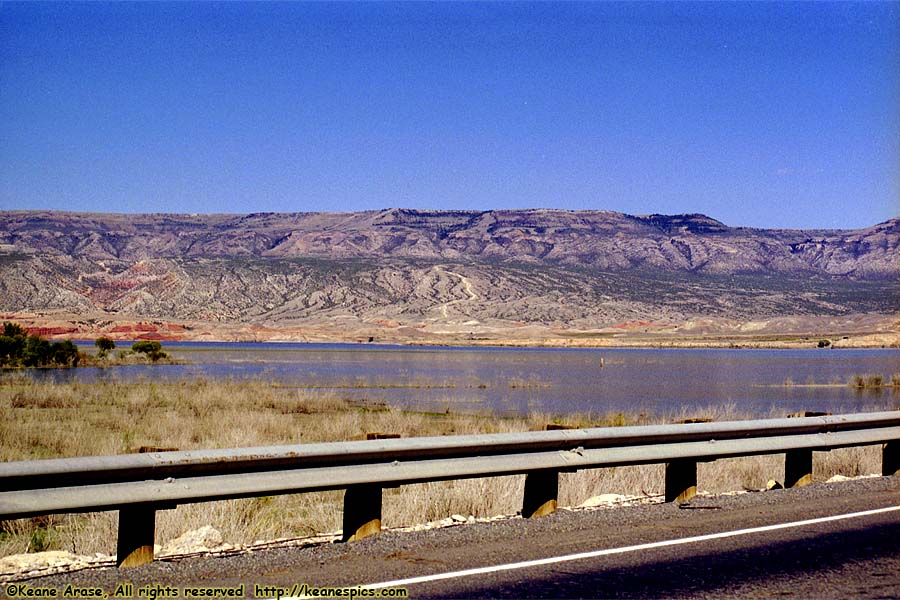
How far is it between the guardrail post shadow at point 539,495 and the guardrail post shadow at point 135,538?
363 centimetres

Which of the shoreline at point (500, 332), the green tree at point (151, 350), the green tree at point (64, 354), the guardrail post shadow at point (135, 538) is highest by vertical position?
the guardrail post shadow at point (135, 538)

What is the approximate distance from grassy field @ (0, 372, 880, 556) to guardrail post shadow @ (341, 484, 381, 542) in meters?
1.10

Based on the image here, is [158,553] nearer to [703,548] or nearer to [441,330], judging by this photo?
[703,548]

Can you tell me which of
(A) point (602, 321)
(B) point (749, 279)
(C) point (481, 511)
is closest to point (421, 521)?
(C) point (481, 511)

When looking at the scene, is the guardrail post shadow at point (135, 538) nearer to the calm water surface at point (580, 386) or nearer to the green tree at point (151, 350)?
the calm water surface at point (580, 386)

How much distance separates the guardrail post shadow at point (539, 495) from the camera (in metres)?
9.69

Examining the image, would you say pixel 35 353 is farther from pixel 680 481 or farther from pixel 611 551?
pixel 611 551

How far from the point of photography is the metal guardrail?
706cm

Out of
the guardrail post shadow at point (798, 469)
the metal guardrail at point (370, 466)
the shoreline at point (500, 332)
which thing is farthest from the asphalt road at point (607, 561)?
the shoreline at point (500, 332)

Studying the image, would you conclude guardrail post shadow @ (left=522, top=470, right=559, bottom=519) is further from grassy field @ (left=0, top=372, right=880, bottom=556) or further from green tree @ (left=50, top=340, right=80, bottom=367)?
green tree @ (left=50, top=340, right=80, bottom=367)

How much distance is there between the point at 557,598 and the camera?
6.55 metres

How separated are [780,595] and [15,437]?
48.9 ft

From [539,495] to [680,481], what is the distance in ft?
6.04

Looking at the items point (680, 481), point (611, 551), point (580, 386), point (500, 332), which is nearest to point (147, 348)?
point (580, 386)
